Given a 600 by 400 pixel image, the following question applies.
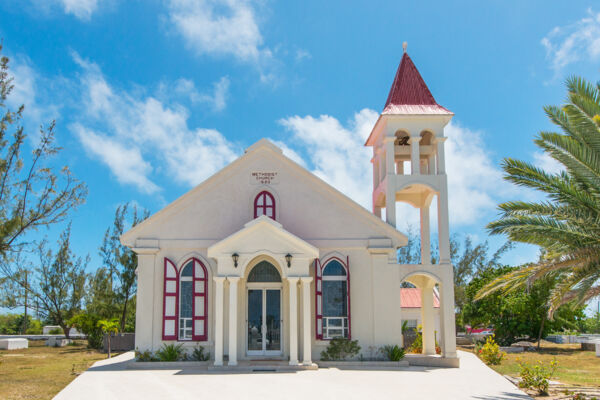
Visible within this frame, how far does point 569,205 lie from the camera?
1323 cm

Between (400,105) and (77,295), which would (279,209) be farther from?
(77,295)

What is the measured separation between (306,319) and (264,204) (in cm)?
424

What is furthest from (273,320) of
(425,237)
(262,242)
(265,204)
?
(425,237)

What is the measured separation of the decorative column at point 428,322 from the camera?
2080 centimetres

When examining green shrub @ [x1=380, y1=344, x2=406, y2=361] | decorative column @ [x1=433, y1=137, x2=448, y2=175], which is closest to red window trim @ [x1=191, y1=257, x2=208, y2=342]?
green shrub @ [x1=380, y1=344, x2=406, y2=361]

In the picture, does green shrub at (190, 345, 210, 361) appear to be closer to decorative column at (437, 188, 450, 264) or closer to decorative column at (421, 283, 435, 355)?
decorative column at (421, 283, 435, 355)

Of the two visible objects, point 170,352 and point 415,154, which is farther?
point 415,154

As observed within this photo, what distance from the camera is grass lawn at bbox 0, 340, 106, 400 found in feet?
46.0

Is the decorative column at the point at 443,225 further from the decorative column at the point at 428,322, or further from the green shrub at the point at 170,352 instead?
the green shrub at the point at 170,352

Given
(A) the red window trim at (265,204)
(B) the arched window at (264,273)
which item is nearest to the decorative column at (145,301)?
(B) the arched window at (264,273)

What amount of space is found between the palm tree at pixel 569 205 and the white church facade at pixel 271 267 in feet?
19.4

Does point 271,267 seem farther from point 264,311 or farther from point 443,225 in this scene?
point 443,225

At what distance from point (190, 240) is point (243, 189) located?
2432 mm

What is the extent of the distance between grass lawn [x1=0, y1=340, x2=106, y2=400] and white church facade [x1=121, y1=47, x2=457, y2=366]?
2.83 meters
